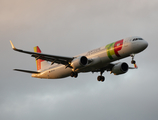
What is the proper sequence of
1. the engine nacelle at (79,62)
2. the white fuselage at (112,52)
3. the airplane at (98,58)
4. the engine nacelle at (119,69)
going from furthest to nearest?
the engine nacelle at (119,69), the engine nacelle at (79,62), the airplane at (98,58), the white fuselage at (112,52)

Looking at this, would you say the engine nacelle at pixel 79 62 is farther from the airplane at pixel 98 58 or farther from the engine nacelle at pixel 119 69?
the engine nacelle at pixel 119 69

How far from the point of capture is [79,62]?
42.9 m

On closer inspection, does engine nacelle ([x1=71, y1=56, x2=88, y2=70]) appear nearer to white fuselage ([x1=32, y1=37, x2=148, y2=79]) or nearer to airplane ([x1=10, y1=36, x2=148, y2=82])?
airplane ([x1=10, y1=36, x2=148, y2=82])

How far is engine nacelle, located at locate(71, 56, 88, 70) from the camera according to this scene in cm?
4300

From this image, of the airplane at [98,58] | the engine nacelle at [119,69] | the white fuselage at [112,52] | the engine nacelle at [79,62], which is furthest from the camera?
the engine nacelle at [119,69]

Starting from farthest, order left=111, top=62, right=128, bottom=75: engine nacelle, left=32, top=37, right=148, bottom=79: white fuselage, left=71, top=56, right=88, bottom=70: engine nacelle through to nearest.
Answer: left=111, top=62, right=128, bottom=75: engine nacelle < left=71, top=56, right=88, bottom=70: engine nacelle < left=32, top=37, right=148, bottom=79: white fuselage

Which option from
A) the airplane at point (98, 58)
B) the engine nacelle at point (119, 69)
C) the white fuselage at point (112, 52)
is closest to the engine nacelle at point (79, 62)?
the airplane at point (98, 58)

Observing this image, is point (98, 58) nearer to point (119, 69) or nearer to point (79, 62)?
point (79, 62)

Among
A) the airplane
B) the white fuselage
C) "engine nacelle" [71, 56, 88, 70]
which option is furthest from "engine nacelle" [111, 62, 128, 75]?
"engine nacelle" [71, 56, 88, 70]

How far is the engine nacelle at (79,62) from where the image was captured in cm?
4300

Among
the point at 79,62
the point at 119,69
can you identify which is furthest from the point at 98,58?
the point at 119,69

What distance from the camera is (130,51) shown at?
40969mm

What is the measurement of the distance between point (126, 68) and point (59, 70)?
1196 cm

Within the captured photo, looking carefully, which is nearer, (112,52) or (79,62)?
(112,52)
